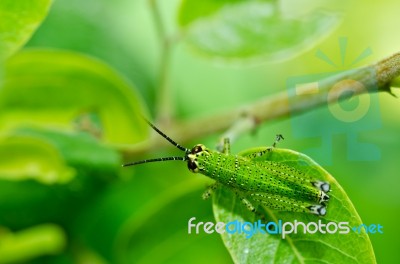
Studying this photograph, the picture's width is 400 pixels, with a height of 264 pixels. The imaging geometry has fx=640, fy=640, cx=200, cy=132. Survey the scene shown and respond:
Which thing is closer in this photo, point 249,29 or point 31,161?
point 31,161

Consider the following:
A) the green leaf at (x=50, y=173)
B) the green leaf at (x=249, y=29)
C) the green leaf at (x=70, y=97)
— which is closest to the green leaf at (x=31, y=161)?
the green leaf at (x=50, y=173)

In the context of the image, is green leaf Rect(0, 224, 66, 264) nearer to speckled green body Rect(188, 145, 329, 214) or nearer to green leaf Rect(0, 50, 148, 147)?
green leaf Rect(0, 50, 148, 147)

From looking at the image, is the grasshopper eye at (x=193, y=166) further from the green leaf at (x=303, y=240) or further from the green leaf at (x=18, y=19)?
the green leaf at (x=18, y=19)

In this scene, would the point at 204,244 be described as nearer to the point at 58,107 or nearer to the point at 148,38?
the point at 58,107

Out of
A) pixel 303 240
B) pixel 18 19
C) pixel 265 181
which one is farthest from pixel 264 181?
pixel 18 19

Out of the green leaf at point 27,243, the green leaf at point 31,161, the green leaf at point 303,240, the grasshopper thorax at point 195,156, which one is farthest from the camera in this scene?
the green leaf at point 27,243

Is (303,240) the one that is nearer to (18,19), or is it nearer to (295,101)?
(295,101)
